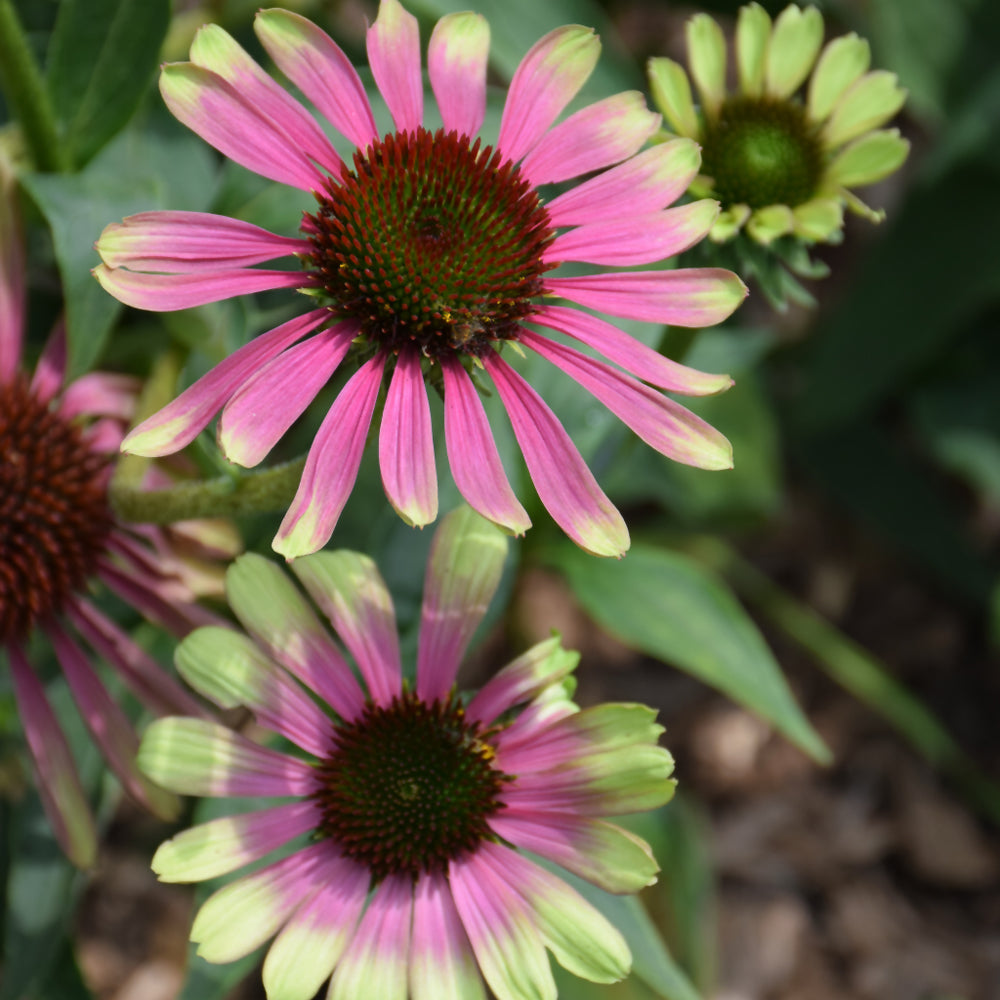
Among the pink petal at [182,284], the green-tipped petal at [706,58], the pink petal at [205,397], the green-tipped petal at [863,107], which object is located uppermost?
the green-tipped petal at [863,107]

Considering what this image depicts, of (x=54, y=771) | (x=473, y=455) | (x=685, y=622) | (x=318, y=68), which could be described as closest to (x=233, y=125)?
(x=318, y=68)

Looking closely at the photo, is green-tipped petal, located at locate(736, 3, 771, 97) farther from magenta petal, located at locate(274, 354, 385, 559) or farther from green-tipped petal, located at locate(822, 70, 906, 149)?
magenta petal, located at locate(274, 354, 385, 559)

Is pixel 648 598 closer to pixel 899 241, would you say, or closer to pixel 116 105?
pixel 116 105

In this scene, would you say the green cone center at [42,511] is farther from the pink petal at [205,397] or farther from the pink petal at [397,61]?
the pink petal at [397,61]

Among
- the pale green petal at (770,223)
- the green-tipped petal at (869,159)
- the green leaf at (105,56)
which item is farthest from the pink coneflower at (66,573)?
the green-tipped petal at (869,159)

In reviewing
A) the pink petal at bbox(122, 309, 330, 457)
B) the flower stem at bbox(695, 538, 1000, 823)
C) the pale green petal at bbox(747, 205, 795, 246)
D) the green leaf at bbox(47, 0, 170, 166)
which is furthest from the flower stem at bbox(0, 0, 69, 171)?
the flower stem at bbox(695, 538, 1000, 823)

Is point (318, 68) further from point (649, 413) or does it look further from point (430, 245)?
point (649, 413)

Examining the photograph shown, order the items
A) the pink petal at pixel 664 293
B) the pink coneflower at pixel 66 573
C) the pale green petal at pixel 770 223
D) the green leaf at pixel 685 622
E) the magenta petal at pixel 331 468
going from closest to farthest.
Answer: the magenta petal at pixel 331 468 → the pink petal at pixel 664 293 → the pale green petal at pixel 770 223 → the pink coneflower at pixel 66 573 → the green leaf at pixel 685 622
